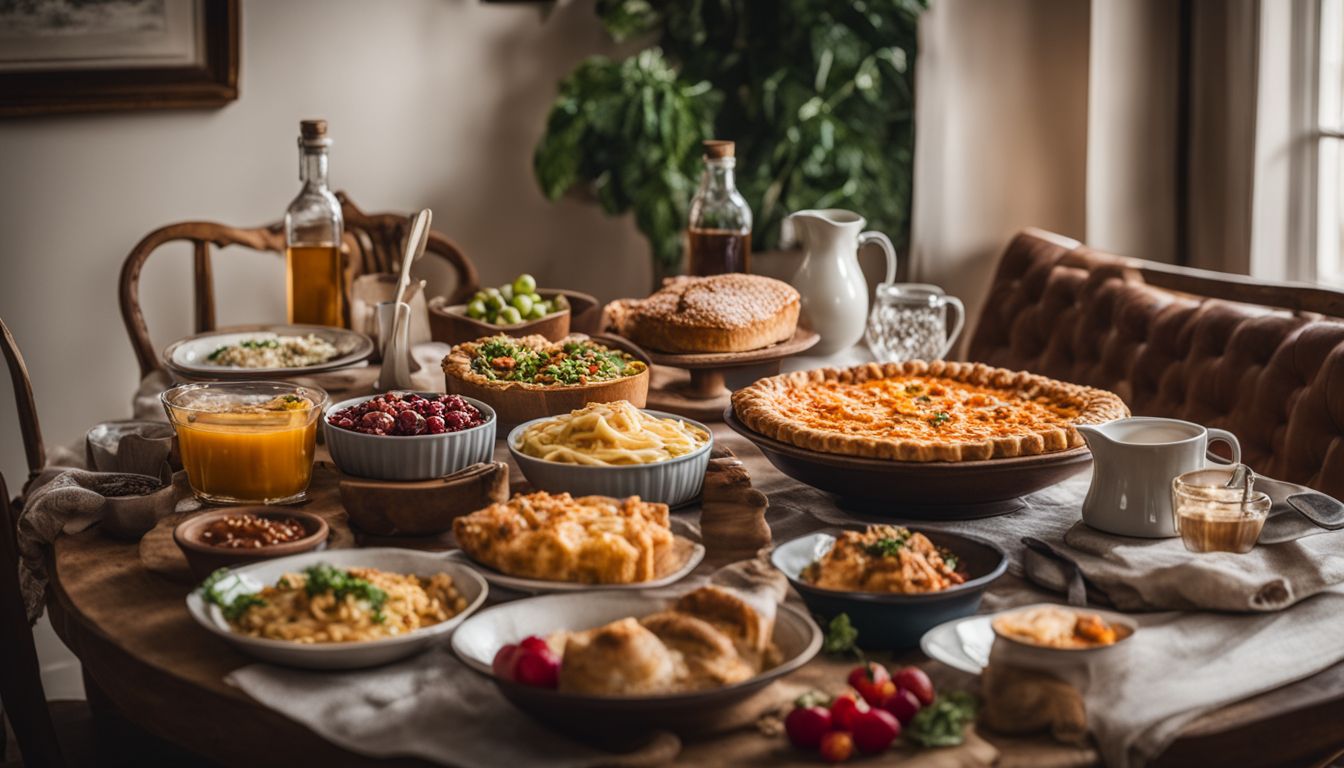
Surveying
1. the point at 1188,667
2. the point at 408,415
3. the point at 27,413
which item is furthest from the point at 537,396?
the point at 27,413

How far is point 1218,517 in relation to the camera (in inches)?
66.6

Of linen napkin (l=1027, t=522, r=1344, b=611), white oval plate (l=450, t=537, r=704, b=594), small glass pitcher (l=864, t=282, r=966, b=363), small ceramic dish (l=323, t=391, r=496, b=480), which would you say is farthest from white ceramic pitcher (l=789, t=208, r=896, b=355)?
white oval plate (l=450, t=537, r=704, b=594)

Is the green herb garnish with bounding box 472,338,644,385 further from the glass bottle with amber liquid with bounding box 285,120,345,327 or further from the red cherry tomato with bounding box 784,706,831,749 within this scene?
the red cherry tomato with bounding box 784,706,831,749

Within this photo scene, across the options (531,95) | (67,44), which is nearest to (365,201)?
(531,95)

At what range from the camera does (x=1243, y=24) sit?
3.62 meters

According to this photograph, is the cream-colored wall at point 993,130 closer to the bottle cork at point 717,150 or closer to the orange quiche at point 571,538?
the bottle cork at point 717,150

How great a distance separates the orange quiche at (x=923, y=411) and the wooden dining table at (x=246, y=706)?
18.2 inches

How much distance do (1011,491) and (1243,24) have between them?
7.64 ft

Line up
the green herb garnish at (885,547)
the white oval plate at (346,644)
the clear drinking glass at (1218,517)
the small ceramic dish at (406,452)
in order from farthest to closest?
the small ceramic dish at (406,452) → the clear drinking glass at (1218,517) → the green herb garnish at (885,547) → the white oval plate at (346,644)

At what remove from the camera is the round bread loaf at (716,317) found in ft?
8.22

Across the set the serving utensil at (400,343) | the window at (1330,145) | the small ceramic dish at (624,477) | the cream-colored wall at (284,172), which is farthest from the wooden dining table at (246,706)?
the window at (1330,145)

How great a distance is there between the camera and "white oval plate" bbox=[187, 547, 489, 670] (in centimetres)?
138

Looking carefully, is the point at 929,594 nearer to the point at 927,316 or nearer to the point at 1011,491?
the point at 1011,491

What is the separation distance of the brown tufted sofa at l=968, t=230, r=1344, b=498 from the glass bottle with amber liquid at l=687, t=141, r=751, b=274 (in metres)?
0.89
